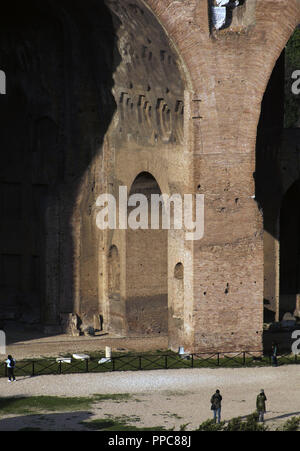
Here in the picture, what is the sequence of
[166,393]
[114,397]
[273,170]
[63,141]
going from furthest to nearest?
[273,170]
[63,141]
[166,393]
[114,397]

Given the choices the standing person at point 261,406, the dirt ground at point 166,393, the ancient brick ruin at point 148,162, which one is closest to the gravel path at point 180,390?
the dirt ground at point 166,393

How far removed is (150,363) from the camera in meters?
29.7

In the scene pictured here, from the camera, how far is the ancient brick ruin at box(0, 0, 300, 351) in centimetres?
2925

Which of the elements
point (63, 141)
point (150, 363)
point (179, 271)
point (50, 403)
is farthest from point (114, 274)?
point (50, 403)

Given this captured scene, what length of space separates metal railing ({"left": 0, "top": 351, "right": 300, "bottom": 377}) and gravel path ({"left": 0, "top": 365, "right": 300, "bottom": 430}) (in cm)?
49

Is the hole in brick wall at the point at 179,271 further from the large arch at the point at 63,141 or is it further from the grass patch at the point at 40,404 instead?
the grass patch at the point at 40,404

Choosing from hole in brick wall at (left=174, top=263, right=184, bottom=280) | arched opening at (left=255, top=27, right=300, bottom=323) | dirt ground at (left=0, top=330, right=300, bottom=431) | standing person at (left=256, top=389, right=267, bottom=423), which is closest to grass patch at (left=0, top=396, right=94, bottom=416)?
dirt ground at (left=0, top=330, right=300, bottom=431)

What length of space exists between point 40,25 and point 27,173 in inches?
209

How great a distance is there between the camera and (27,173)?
3769 cm

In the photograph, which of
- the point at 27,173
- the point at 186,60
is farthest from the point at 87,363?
the point at 27,173

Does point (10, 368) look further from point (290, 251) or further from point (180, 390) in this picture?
point (290, 251)

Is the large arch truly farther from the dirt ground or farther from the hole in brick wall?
the dirt ground

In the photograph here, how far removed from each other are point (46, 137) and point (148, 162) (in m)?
5.75

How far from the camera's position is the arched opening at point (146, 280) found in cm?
3403
